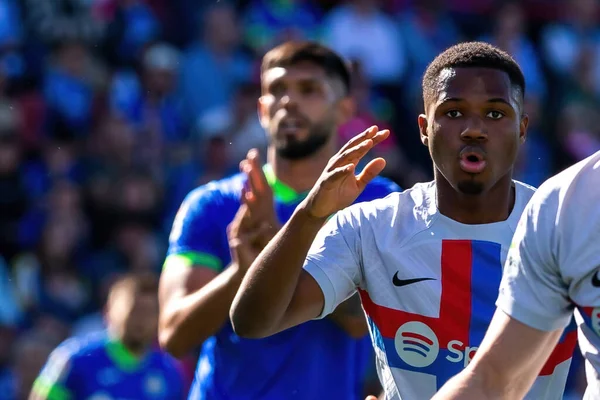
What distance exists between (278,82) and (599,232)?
2.62 meters

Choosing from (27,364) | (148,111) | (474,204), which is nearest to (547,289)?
(474,204)

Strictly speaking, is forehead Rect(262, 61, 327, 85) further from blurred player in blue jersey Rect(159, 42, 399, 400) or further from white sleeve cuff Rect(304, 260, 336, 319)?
white sleeve cuff Rect(304, 260, 336, 319)

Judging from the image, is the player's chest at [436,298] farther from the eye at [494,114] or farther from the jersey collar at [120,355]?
the jersey collar at [120,355]

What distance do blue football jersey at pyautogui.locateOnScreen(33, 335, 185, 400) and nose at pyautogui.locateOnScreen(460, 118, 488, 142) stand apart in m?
4.65

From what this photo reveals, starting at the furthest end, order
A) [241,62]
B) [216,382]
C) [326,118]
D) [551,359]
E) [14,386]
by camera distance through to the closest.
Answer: [241,62] < [14,386] < [326,118] < [216,382] < [551,359]

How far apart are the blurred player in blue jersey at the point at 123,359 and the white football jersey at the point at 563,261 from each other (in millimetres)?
5199

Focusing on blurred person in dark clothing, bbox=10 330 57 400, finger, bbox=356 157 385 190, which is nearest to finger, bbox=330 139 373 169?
finger, bbox=356 157 385 190

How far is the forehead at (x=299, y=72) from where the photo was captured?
535 centimetres

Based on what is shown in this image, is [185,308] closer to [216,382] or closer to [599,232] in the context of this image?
[216,382]

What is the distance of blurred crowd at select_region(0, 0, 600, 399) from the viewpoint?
32.2 ft

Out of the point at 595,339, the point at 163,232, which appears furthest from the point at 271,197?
the point at 163,232

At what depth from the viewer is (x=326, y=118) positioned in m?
5.28

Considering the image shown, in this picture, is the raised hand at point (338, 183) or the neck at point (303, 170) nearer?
the raised hand at point (338, 183)

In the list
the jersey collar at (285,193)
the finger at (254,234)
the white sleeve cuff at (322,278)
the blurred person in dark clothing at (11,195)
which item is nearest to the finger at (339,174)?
the white sleeve cuff at (322,278)
